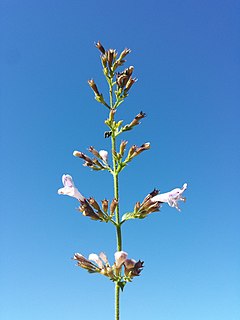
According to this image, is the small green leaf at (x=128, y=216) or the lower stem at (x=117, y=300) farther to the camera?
the small green leaf at (x=128, y=216)

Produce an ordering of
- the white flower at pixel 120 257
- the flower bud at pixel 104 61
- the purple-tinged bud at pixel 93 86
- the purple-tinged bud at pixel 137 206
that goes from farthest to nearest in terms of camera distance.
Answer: the flower bud at pixel 104 61
the purple-tinged bud at pixel 93 86
the purple-tinged bud at pixel 137 206
the white flower at pixel 120 257

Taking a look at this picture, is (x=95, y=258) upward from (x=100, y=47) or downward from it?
downward

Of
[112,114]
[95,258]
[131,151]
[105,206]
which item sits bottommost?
[95,258]

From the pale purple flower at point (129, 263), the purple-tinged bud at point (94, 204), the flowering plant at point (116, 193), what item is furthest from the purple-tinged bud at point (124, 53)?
the pale purple flower at point (129, 263)

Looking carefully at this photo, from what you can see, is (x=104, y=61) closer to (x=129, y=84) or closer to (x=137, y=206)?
(x=129, y=84)

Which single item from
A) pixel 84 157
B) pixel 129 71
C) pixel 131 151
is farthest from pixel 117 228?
pixel 129 71

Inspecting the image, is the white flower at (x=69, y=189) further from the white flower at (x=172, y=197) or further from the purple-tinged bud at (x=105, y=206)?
the white flower at (x=172, y=197)
